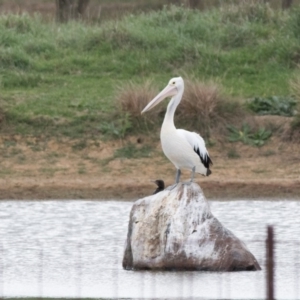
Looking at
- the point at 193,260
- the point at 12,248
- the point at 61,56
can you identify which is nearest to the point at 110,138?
the point at 61,56

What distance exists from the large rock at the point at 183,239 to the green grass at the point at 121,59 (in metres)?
5.80

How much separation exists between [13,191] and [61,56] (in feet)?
16.1

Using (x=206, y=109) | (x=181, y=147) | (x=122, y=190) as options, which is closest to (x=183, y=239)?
(x=181, y=147)

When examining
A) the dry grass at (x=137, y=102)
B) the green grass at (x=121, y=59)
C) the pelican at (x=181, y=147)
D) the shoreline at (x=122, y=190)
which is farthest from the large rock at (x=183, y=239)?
the dry grass at (x=137, y=102)

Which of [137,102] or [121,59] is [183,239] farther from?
[121,59]

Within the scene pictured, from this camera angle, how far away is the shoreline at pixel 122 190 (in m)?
14.0

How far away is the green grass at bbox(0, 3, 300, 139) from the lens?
16359 mm

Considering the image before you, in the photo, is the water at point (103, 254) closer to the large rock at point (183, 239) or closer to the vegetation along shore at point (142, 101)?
the large rock at point (183, 239)

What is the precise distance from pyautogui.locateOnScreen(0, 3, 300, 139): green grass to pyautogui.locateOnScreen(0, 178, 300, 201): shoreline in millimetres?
1569

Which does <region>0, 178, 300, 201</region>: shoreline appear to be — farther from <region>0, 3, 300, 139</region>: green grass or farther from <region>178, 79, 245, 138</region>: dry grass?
<region>178, 79, 245, 138</region>: dry grass

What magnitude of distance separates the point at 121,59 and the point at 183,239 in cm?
890

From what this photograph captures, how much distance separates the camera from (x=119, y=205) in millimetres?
13500

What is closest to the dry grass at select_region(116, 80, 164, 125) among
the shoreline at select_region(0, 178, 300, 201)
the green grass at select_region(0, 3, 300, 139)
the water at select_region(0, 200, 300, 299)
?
the green grass at select_region(0, 3, 300, 139)

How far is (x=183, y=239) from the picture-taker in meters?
9.95
